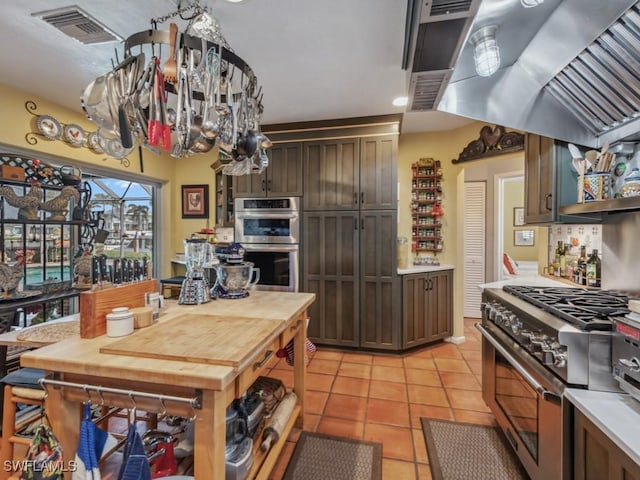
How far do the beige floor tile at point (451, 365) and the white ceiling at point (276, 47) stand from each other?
8.51ft

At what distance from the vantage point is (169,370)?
3.18ft

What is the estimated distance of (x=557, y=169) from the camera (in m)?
2.05

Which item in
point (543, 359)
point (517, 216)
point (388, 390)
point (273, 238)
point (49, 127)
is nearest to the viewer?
point (543, 359)

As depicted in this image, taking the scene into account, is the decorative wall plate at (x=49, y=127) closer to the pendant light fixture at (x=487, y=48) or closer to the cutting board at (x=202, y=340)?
the cutting board at (x=202, y=340)

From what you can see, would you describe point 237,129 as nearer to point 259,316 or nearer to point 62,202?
point 259,316

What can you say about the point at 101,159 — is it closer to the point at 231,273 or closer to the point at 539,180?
the point at 231,273

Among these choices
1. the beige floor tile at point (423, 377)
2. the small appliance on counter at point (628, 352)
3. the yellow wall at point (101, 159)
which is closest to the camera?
the small appliance on counter at point (628, 352)

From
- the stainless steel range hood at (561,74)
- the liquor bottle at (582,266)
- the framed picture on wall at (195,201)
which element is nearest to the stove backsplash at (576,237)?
the liquor bottle at (582,266)

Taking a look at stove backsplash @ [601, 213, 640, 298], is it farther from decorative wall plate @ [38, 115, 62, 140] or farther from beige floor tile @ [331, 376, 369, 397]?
decorative wall plate @ [38, 115, 62, 140]

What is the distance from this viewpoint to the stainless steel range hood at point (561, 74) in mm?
1454

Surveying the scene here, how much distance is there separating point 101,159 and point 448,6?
3580 mm

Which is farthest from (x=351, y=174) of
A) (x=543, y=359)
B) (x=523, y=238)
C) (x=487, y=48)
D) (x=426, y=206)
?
(x=523, y=238)

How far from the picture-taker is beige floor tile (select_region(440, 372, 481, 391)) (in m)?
2.73

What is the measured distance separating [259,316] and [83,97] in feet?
4.33
